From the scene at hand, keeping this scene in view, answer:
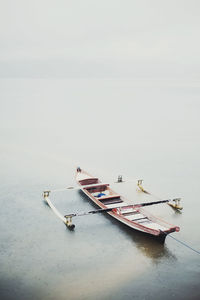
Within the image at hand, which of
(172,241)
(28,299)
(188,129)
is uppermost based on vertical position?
(188,129)

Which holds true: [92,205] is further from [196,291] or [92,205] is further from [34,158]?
[34,158]

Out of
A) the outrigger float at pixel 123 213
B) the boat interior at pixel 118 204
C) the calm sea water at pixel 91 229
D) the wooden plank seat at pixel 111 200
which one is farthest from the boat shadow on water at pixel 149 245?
the wooden plank seat at pixel 111 200

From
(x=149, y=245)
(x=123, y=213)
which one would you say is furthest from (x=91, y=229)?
(x=149, y=245)

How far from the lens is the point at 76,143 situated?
64.7m

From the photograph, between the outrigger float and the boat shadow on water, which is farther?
the outrigger float

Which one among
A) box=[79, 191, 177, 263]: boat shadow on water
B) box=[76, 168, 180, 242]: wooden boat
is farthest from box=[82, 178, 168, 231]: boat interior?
box=[79, 191, 177, 263]: boat shadow on water

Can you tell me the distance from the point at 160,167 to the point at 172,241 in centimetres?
2303

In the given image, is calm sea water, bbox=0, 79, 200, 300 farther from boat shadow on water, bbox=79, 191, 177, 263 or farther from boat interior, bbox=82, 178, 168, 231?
boat interior, bbox=82, 178, 168, 231

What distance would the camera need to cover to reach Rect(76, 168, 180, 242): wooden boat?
25.1 m

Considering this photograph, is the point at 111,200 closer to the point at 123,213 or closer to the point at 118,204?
the point at 118,204

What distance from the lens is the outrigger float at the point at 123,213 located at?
25234 mm

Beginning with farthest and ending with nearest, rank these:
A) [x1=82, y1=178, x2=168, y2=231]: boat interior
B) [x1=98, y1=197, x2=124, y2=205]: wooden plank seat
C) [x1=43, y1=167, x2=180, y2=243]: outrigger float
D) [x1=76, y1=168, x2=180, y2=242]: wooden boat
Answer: [x1=98, y1=197, x2=124, y2=205]: wooden plank seat
[x1=82, y1=178, x2=168, y2=231]: boat interior
[x1=43, y1=167, x2=180, y2=243]: outrigger float
[x1=76, y1=168, x2=180, y2=242]: wooden boat

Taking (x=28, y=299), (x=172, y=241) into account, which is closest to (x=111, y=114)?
(x=172, y=241)

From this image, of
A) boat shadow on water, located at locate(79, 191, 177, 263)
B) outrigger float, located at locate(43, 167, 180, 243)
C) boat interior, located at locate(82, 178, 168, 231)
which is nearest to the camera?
boat shadow on water, located at locate(79, 191, 177, 263)
